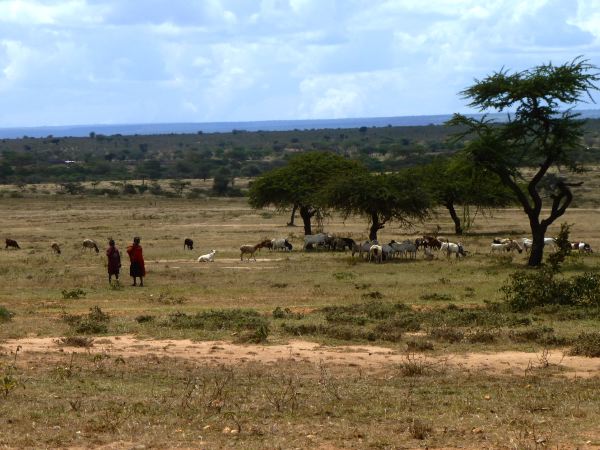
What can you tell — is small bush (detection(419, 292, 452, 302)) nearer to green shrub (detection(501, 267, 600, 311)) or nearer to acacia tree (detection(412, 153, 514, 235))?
green shrub (detection(501, 267, 600, 311))

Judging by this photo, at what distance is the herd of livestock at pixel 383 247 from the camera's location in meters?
35.3

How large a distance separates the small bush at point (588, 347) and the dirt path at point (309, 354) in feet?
0.59

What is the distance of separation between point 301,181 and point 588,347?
32.4 metres

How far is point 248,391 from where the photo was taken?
11.9 m

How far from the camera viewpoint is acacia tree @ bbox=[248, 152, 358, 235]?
46.2 metres

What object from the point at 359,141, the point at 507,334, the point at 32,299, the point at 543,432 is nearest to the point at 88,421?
the point at 543,432

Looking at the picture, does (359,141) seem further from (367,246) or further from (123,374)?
(123,374)

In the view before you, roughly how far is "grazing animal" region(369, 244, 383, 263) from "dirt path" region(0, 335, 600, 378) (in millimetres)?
18234

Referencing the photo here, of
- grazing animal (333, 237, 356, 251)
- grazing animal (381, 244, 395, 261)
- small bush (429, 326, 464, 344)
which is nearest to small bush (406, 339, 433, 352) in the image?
small bush (429, 326, 464, 344)

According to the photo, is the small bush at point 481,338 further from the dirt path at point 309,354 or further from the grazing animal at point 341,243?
the grazing animal at point 341,243

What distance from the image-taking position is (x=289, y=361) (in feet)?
47.3

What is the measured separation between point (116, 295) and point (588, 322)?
11734 millimetres

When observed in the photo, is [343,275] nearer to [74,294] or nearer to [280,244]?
[74,294]

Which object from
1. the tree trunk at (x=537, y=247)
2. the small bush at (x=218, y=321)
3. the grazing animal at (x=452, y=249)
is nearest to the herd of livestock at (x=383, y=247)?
the grazing animal at (x=452, y=249)
